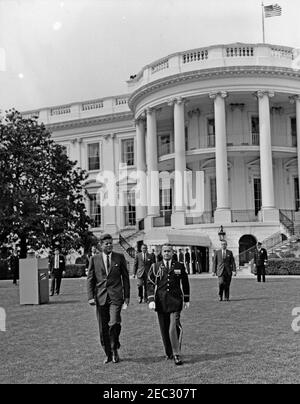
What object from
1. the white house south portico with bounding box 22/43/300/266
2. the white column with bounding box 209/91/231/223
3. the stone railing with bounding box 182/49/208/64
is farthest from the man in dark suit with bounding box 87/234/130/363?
the stone railing with bounding box 182/49/208/64

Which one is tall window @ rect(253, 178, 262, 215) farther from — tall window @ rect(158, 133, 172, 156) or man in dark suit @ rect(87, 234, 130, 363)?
man in dark suit @ rect(87, 234, 130, 363)

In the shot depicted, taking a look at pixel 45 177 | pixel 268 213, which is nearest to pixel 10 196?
pixel 45 177

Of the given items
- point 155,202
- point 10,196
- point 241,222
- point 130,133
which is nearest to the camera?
point 10,196

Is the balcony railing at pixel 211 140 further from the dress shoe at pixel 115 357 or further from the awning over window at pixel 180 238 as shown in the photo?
the dress shoe at pixel 115 357

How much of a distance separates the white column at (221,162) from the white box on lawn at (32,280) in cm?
1955

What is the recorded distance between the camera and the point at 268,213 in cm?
3659

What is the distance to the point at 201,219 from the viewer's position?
39000mm

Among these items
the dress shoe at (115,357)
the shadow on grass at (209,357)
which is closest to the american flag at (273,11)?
the shadow on grass at (209,357)

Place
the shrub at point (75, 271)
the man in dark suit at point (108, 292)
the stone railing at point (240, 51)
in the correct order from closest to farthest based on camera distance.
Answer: the man in dark suit at point (108, 292) < the shrub at point (75, 271) < the stone railing at point (240, 51)

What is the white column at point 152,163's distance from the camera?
3931 centimetres

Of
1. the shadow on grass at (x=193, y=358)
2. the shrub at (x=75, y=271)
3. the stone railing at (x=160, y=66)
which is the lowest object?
the shrub at (x=75, y=271)

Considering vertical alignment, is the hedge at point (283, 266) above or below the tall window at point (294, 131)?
below

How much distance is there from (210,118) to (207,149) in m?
3.53

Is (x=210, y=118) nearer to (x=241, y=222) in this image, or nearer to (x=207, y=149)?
(x=207, y=149)
